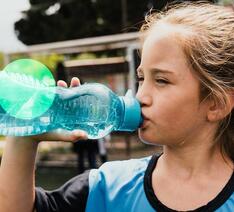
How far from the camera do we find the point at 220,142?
153 cm

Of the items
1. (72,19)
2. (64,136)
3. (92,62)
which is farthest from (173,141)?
(72,19)

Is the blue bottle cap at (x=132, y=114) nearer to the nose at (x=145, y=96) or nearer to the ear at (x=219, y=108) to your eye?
the nose at (x=145, y=96)

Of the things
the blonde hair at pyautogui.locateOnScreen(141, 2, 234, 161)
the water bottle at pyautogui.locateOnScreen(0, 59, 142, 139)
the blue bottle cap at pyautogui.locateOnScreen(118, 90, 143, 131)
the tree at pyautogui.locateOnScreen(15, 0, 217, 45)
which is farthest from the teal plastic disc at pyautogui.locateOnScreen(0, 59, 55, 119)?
the tree at pyautogui.locateOnScreen(15, 0, 217, 45)

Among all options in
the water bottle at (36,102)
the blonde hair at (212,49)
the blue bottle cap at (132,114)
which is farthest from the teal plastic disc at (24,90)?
the blonde hair at (212,49)

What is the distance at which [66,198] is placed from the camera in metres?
1.43

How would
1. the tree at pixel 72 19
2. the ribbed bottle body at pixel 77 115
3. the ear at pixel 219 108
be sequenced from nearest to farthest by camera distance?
the ribbed bottle body at pixel 77 115 < the ear at pixel 219 108 < the tree at pixel 72 19

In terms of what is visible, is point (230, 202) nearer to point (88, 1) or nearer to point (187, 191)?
point (187, 191)

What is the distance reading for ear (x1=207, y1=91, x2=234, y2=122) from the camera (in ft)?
4.77

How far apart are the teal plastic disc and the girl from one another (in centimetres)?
7

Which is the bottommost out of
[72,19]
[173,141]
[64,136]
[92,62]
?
[72,19]

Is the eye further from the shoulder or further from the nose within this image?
the shoulder

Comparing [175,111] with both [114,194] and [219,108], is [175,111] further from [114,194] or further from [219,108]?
[114,194]

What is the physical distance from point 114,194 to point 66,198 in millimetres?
129

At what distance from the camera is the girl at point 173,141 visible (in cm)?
134
